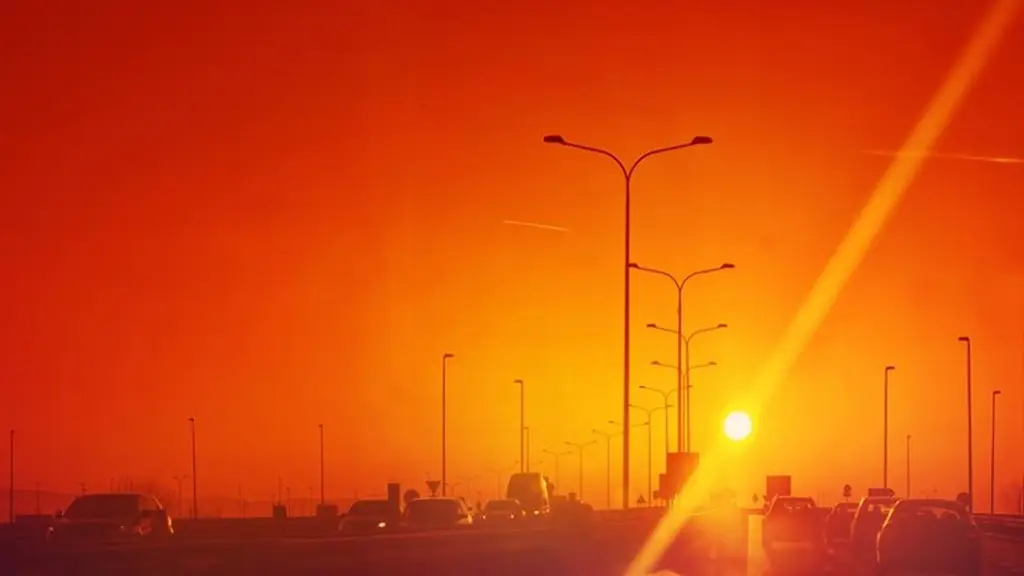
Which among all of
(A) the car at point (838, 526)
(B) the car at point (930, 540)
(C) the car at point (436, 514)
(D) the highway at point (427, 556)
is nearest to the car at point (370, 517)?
(C) the car at point (436, 514)

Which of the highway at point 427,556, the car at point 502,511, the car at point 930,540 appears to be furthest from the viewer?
the car at point 502,511

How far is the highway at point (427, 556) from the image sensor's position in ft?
82.6

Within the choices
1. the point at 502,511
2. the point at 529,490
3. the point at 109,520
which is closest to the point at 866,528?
the point at 109,520

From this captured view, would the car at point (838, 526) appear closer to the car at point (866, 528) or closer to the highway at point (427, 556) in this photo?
the highway at point (427, 556)

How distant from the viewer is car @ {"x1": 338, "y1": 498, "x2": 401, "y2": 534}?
190 feet

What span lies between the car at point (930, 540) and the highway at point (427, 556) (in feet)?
7.08

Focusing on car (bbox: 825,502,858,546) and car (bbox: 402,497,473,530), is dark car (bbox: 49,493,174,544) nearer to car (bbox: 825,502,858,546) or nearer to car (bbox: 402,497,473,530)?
car (bbox: 402,497,473,530)

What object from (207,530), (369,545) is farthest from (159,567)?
(207,530)

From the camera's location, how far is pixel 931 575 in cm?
3844

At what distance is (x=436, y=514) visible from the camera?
5291 centimetres

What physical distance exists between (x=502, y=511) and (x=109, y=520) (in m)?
31.5

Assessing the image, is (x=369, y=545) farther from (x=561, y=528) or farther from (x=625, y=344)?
(x=625, y=344)

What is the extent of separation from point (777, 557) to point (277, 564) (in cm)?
2366

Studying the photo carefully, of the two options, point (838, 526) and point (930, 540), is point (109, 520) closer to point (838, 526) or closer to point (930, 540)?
point (930, 540)
